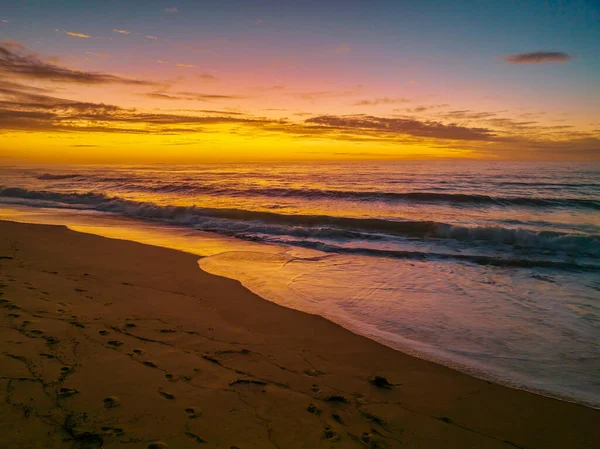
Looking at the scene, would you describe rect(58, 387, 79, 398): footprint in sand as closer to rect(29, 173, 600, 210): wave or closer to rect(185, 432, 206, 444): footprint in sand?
rect(185, 432, 206, 444): footprint in sand

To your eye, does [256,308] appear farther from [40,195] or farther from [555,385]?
[40,195]

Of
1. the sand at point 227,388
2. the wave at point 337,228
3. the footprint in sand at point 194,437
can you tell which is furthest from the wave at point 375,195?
the footprint in sand at point 194,437

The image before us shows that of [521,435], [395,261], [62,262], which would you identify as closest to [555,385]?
[521,435]

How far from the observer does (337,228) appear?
1559cm

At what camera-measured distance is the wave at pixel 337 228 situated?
13.0 meters

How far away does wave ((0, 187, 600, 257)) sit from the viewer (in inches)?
512

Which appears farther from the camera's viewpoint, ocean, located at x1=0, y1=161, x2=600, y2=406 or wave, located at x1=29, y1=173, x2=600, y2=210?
wave, located at x1=29, y1=173, x2=600, y2=210

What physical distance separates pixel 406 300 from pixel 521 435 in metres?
3.86

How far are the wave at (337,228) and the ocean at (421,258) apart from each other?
65 millimetres

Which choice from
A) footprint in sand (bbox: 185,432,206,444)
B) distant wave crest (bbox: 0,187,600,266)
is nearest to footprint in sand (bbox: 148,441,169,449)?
footprint in sand (bbox: 185,432,206,444)

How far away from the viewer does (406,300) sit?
7.09 metres

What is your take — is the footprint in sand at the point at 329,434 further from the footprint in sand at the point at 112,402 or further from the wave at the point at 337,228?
the wave at the point at 337,228

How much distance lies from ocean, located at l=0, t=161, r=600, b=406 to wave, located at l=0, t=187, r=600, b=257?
0.21 feet

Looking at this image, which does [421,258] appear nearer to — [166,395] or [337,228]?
[337,228]
